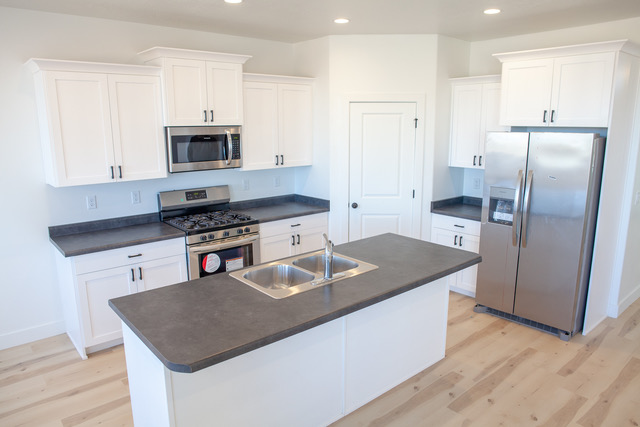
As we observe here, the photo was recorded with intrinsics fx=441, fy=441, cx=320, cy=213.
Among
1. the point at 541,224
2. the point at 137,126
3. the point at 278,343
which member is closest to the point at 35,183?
the point at 137,126

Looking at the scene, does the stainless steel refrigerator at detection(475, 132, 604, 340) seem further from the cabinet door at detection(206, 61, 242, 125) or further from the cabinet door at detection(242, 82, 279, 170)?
the cabinet door at detection(206, 61, 242, 125)

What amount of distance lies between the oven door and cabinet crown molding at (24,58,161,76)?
151 cm

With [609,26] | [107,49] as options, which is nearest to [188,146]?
[107,49]

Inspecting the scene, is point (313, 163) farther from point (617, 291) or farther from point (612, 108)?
point (617, 291)

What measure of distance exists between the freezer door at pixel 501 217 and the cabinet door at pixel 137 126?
2909 millimetres

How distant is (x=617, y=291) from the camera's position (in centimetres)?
411

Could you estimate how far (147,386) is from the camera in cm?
212

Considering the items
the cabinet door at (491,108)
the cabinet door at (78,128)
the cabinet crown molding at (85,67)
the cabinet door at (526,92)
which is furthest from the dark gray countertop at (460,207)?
the cabinet door at (78,128)

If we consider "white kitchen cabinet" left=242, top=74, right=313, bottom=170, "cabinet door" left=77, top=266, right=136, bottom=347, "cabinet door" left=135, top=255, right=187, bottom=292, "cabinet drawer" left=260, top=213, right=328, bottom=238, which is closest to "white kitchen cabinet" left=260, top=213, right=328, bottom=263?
"cabinet drawer" left=260, top=213, right=328, bottom=238

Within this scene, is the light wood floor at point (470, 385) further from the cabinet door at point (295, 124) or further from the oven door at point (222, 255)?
the cabinet door at point (295, 124)

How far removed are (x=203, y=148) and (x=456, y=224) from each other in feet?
8.59

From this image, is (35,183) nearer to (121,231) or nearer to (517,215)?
(121,231)

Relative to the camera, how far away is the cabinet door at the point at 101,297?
338cm

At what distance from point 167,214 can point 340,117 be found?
1.99 m
